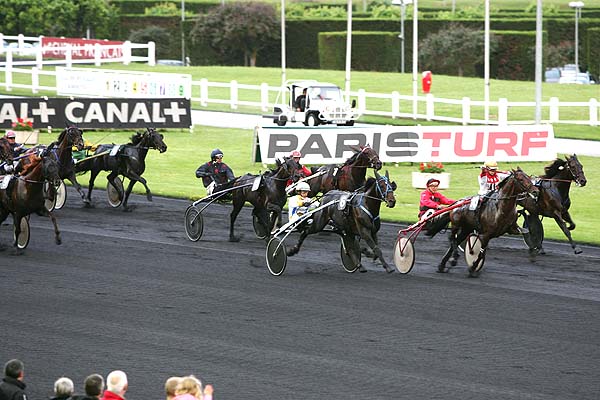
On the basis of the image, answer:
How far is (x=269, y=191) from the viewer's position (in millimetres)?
19359

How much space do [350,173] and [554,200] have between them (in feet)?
10.7

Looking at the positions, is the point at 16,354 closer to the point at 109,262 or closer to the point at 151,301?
the point at 151,301

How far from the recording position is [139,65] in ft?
206

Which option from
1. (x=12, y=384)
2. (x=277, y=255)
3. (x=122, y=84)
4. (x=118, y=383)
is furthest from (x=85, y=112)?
(x=118, y=383)

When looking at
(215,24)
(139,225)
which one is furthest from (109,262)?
(215,24)

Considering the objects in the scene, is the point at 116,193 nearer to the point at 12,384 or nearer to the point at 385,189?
the point at 385,189

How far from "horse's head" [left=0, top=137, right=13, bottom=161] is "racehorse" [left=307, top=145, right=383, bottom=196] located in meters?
5.30

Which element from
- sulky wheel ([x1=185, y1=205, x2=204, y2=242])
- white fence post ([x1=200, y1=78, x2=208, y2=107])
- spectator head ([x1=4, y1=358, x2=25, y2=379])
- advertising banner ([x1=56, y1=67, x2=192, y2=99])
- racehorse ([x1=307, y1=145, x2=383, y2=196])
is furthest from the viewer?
white fence post ([x1=200, y1=78, x2=208, y2=107])

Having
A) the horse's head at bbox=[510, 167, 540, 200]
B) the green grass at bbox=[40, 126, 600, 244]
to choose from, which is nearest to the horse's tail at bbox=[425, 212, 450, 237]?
the horse's head at bbox=[510, 167, 540, 200]

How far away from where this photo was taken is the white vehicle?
38.1m

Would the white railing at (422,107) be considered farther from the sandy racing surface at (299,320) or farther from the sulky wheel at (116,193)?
the sandy racing surface at (299,320)

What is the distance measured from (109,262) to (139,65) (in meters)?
45.6

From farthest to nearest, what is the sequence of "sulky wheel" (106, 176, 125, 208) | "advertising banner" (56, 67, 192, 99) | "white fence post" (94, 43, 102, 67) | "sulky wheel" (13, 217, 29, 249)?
"white fence post" (94, 43, 102, 67)
"advertising banner" (56, 67, 192, 99)
"sulky wheel" (106, 176, 125, 208)
"sulky wheel" (13, 217, 29, 249)

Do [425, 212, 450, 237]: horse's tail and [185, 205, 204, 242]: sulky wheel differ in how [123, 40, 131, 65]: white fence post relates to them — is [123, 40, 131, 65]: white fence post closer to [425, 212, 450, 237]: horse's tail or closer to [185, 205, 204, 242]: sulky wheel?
[185, 205, 204, 242]: sulky wheel
